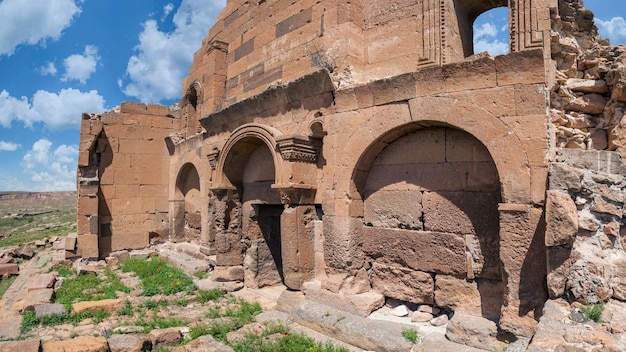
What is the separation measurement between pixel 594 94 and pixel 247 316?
540 centimetres

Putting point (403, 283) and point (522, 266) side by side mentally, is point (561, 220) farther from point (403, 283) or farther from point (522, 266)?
point (403, 283)

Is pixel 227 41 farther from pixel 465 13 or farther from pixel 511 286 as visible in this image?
pixel 511 286

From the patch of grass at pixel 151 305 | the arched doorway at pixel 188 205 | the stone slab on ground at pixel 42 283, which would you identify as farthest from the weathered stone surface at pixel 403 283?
the arched doorway at pixel 188 205

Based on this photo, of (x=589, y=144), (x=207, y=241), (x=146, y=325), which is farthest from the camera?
(x=207, y=241)

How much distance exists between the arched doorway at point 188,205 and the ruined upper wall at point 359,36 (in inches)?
150

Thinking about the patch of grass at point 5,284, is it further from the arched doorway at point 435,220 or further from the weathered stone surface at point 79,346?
the arched doorway at point 435,220

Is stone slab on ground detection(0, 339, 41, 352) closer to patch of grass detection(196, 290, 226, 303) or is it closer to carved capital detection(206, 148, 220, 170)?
patch of grass detection(196, 290, 226, 303)

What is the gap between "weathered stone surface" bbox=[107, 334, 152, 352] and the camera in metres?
4.42

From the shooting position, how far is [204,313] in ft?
20.0

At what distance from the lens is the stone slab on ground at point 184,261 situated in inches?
336

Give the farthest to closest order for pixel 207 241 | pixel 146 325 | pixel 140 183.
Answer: pixel 140 183 < pixel 207 241 < pixel 146 325

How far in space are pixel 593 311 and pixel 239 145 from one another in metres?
5.95

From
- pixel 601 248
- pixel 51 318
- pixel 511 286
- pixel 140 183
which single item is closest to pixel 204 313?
pixel 51 318

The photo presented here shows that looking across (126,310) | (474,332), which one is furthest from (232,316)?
(474,332)
